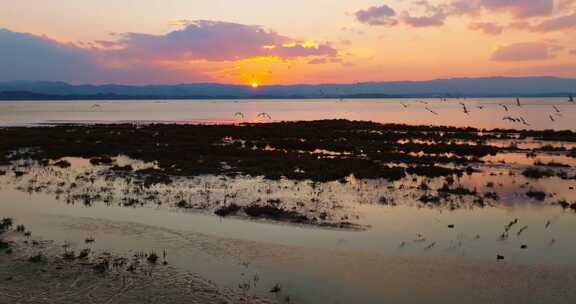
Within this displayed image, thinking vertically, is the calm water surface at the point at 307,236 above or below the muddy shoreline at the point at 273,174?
below

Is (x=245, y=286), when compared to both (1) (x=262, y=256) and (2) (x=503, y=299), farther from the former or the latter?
(2) (x=503, y=299)

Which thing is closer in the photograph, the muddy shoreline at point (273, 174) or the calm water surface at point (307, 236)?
the calm water surface at point (307, 236)

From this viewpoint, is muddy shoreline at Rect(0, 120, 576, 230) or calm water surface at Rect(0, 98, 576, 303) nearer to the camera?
calm water surface at Rect(0, 98, 576, 303)

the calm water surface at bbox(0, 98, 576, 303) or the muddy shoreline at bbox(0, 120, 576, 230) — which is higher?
the muddy shoreline at bbox(0, 120, 576, 230)

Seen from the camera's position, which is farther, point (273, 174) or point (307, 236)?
point (273, 174)

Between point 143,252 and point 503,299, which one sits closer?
point 503,299

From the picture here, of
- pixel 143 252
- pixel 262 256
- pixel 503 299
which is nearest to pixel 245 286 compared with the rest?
pixel 262 256

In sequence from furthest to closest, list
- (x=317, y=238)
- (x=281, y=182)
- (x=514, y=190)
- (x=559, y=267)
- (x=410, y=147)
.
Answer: (x=410, y=147)
(x=281, y=182)
(x=514, y=190)
(x=317, y=238)
(x=559, y=267)

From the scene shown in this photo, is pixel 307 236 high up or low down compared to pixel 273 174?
down

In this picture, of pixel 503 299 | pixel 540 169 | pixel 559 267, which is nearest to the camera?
pixel 503 299
